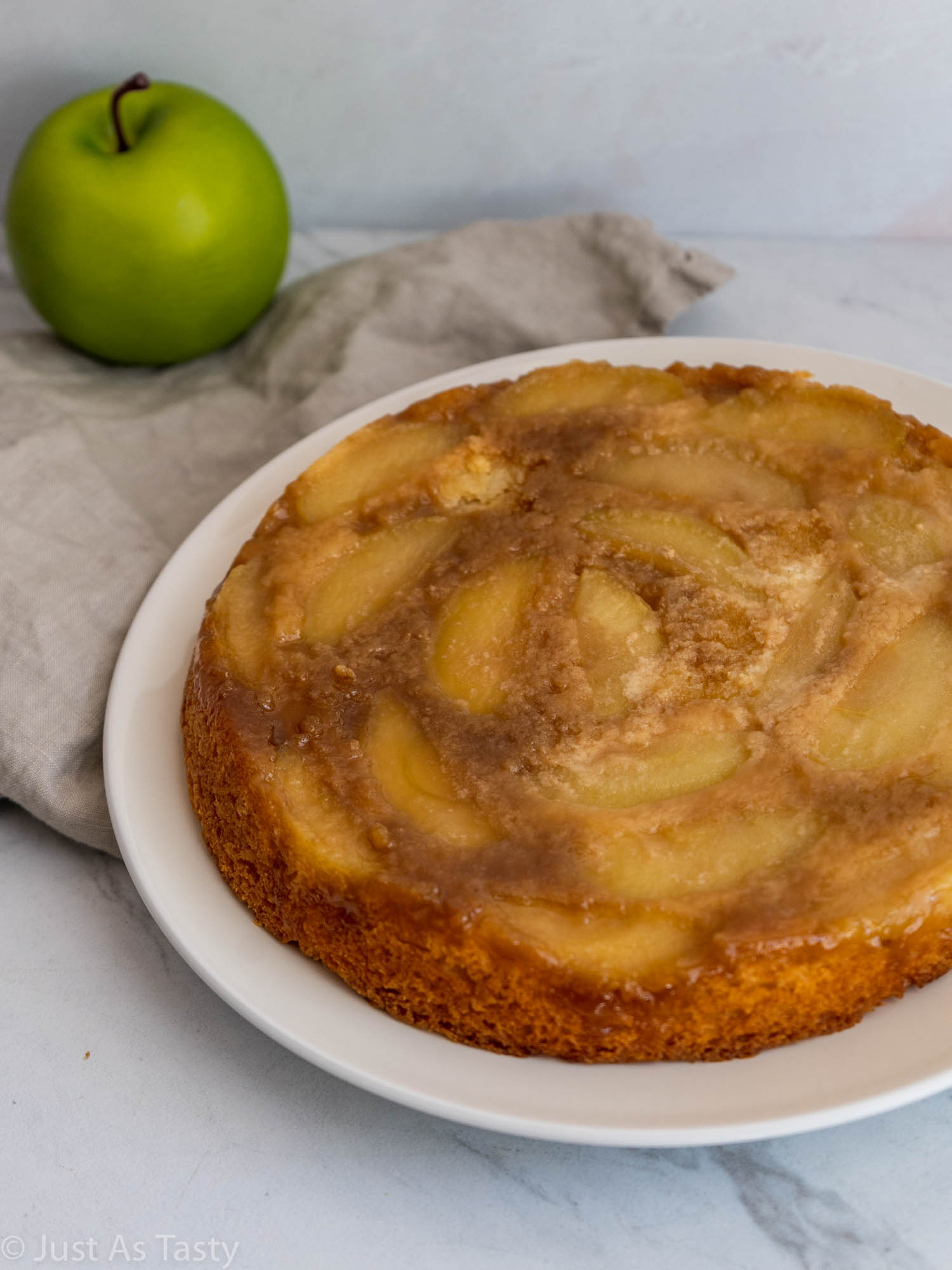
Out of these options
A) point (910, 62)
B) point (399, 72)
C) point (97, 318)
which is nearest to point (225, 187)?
point (97, 318)

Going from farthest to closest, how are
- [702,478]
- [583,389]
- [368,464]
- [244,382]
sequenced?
[244,382] → [583,389] → [368,464] → [702,478]

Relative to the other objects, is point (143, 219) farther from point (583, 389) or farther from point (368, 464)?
point (583, 389)

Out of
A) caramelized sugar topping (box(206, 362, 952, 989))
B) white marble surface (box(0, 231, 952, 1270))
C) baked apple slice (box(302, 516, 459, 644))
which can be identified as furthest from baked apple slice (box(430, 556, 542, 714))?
white marble surface (box(0, 231, 952, 1270))

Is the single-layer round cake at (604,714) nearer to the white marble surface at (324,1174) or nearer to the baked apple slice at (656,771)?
the baked apple slice at (656,771)

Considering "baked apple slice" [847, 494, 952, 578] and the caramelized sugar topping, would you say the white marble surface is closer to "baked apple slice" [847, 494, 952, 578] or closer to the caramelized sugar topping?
the caramelized sugar topping

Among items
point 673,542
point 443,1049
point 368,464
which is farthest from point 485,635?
point 443,1049
